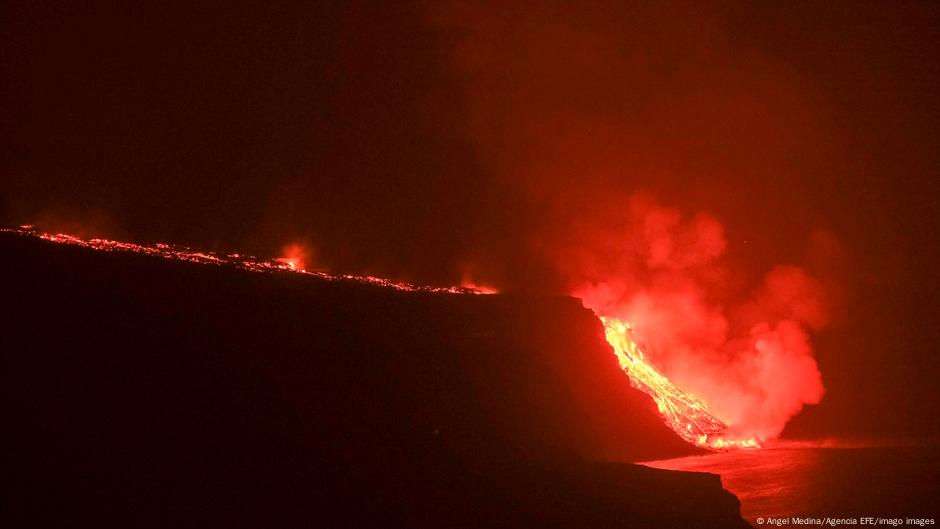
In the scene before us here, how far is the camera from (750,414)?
4462cm

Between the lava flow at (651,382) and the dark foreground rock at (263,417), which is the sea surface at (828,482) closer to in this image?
the lava flow at (651,382)

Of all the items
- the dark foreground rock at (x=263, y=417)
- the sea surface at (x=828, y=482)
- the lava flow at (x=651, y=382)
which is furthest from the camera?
the lava flow at (x=651, y=382)

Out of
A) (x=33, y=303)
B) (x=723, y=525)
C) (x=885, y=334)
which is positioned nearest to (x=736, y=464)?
(x=723, y=525)

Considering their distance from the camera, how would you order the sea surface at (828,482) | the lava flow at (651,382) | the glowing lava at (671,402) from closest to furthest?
the sea surface at (828,482) → the lava flow at (651,382) → the glowing lava at (671,402)

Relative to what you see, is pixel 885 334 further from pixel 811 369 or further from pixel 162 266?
pixel 162 266

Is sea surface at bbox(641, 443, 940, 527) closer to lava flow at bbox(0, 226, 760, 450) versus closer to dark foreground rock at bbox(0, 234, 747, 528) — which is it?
lava flow at bbox(0, 226, 760, 450)

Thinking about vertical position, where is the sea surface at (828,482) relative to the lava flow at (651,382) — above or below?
below

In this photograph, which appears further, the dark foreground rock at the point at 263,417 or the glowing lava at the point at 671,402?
the glowing lava at the point at 671,402

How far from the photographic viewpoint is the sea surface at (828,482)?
2267 centimetres

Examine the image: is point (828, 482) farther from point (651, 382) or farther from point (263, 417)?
point (263, 417)

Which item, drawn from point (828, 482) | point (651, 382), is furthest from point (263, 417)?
point (651, 382)

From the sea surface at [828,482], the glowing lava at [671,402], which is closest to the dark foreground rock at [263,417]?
the sea surface at [828,482]

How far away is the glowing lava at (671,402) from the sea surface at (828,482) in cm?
251

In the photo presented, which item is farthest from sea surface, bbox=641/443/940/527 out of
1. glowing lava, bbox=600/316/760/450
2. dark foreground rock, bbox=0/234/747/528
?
dark foreground rock, bbox=0/234/747/528
